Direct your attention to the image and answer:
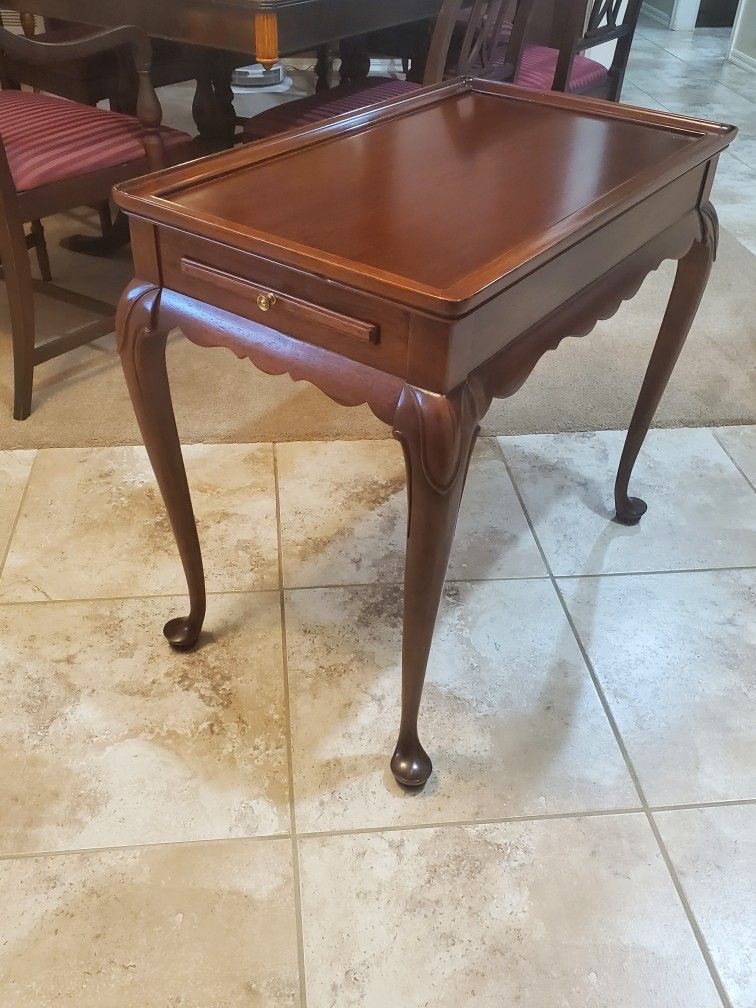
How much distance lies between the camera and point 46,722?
51.9 inches

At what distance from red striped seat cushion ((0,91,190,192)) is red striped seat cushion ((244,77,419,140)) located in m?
0.21

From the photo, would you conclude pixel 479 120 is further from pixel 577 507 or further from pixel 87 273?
pixel 87 273

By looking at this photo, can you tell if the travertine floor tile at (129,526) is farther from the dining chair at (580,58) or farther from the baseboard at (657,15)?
the baseboard at (657,15)

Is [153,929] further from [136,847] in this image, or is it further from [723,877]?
[723,877]

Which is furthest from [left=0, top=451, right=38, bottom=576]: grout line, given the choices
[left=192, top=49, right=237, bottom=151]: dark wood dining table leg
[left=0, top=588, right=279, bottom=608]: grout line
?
[left=192, top=49, right=237, bottom=151]: dark wood dining table leg

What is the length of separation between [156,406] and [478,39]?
1.52 meters

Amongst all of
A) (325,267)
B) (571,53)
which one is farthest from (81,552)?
(571,53)

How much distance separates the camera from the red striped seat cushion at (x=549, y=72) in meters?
2.60

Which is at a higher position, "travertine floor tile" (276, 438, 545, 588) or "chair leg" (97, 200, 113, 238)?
"chair leg" (97, 200, 113, 238)

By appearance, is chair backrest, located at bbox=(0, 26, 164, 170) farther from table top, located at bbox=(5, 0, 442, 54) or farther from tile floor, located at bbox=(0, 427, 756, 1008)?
tile floor, located at bbox=(0, 427, 756, 1008)

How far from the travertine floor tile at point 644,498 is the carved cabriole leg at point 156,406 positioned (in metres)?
0.70

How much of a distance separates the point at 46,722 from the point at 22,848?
21cm

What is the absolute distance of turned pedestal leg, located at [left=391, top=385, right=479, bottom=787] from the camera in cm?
89

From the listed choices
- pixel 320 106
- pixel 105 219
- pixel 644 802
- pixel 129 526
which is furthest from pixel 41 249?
pixel 644 802
